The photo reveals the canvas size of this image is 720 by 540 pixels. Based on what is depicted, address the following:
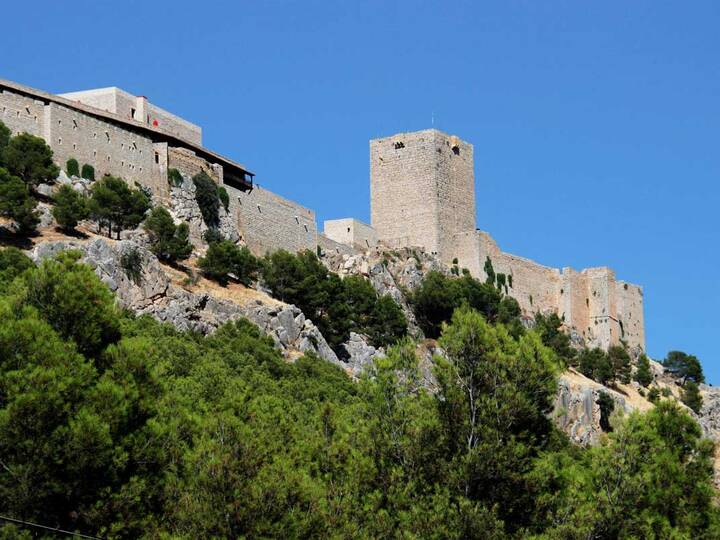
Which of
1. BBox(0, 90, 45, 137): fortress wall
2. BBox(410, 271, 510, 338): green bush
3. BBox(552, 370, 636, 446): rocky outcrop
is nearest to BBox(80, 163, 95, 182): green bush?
BBox(0, 90, 45, 137): fortress wall

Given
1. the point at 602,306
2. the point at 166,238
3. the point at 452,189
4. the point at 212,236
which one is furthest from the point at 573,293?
the point at 166,238

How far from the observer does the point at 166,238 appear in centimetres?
4166

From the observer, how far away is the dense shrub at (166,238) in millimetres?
41500

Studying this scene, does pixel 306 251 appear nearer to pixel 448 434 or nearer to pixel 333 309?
pixel 333 309

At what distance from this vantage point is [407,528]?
19391mm

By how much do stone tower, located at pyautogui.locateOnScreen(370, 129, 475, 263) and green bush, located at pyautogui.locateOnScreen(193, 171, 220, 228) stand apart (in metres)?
13.8

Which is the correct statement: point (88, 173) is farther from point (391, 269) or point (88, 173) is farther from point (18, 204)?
point (391, 269)

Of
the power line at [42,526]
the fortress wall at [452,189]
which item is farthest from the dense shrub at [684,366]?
the power line at [42,526]

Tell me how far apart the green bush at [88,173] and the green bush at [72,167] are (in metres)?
0.17

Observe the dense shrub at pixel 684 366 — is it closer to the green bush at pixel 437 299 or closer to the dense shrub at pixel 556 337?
the dense shrub at pixel 556 337

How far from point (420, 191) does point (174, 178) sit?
16.4m

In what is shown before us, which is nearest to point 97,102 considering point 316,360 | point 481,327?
point 316,360

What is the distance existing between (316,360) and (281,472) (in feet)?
68.2

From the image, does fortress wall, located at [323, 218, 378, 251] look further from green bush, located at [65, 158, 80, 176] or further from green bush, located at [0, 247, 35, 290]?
green bush, located at [0, 247, 35, 290]
